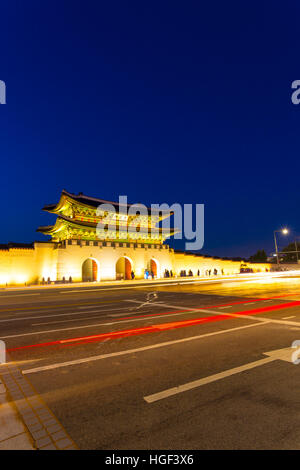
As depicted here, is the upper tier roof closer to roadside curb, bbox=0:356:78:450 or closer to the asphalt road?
the asphalt road

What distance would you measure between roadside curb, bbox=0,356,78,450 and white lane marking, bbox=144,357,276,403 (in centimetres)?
104

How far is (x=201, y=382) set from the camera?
11.0ft

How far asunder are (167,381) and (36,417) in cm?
171

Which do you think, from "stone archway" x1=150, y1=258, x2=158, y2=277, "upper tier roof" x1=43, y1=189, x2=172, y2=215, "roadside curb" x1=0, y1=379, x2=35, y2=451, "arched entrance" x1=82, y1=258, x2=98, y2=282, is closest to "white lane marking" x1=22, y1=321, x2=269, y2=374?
"roadside curb" x1=0, y1=379, x2=35, y2=451

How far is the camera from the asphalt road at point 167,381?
Result: 229 centimetres

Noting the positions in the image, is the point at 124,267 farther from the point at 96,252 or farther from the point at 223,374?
the point at 223,374

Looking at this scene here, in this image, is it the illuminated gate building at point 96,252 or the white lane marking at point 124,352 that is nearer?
the white lane marking at point 124,352

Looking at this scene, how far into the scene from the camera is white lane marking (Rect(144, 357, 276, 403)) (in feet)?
9.81

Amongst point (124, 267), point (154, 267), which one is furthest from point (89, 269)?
point (154, 267)

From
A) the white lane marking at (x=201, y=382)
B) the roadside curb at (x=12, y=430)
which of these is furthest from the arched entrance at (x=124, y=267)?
the roadside curb at (x=12, y=430)

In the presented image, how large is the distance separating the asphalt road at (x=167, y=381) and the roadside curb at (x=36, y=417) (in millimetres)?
88

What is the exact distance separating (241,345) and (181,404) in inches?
106

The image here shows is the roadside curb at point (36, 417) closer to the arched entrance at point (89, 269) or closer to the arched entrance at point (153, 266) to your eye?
the arched entrance at point (89, 269)
